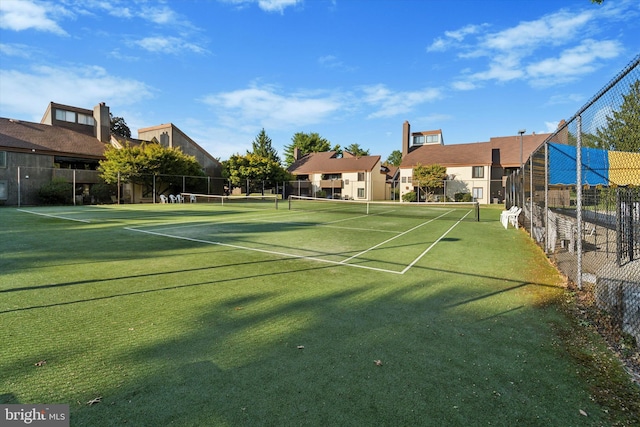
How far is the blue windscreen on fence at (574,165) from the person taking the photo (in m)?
5.47

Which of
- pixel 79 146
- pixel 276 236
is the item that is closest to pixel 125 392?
pixel 276 236

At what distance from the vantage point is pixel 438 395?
265cm

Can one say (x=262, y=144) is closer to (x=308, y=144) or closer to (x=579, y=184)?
(x=308, y=144)

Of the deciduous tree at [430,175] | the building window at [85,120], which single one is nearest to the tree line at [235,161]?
the deciduous tree at [430,175]

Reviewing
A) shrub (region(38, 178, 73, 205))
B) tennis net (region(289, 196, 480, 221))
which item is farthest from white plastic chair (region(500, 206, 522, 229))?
shrub (region(38, 178, 73, 205))

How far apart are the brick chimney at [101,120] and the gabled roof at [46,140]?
107cm

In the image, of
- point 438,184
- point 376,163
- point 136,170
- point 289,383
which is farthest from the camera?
point 376,163

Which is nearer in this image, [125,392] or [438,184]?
[125,392]

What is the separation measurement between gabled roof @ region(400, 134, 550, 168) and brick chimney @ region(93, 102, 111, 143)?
39610 millimetres

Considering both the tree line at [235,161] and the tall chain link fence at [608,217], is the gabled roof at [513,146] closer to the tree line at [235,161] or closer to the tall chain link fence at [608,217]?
Result: the tree line at [235,161]

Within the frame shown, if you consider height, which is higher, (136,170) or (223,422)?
(136,170)

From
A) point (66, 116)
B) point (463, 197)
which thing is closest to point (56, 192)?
point (66, 116)

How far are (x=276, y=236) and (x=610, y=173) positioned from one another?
28.7ft

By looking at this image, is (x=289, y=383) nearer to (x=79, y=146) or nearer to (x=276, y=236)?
(x=276, y=236)
